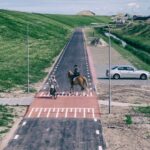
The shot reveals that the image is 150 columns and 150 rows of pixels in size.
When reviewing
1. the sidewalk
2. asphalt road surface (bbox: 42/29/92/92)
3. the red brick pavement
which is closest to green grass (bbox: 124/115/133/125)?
the red brick pavement

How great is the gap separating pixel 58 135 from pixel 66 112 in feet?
20.3

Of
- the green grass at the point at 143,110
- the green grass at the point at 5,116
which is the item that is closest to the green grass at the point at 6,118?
the green grass at the point at 5,116

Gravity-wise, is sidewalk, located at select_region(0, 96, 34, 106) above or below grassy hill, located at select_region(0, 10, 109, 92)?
below

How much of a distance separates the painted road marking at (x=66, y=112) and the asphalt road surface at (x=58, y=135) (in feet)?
4.89

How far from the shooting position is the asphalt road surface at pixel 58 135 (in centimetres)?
2767

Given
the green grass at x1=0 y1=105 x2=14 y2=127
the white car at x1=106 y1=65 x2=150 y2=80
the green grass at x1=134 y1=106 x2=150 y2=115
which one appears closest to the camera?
the green grass at x1=0 y1=105 x2=14 y2=127

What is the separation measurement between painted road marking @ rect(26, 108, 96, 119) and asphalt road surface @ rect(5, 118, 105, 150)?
1490 mm

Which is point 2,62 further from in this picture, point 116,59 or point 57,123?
point 57,123

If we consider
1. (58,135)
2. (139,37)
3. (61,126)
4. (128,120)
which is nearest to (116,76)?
(128,120)

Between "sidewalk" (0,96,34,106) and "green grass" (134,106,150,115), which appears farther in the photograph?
"sidewalk" (0,96,34,106)

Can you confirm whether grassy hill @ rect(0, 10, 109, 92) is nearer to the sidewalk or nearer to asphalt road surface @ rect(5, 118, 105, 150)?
the sidewalk

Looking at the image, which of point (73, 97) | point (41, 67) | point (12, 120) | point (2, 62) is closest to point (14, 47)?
point (2, 62)

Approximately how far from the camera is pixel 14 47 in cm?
9806

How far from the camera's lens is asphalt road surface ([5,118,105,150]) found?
27.7 meters
